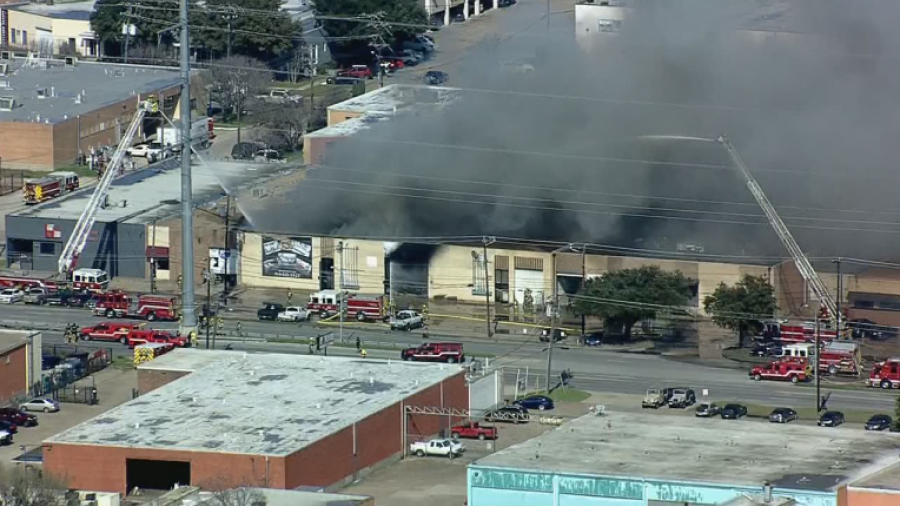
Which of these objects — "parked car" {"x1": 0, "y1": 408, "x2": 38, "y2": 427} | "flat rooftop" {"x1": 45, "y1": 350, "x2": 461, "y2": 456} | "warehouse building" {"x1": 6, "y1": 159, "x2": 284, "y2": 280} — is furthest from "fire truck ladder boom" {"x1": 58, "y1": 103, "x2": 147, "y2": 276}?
"parked car" {"x1": 0, "y1": 408, "x2": 38, "y2": 427}

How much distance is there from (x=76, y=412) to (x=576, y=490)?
26.7 feet

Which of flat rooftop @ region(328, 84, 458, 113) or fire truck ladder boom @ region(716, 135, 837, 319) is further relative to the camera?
flat rooftop @ region(328, 84, 458, 113)

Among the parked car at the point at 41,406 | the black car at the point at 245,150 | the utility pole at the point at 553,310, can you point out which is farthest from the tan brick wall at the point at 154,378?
the black car at the point at 245,150

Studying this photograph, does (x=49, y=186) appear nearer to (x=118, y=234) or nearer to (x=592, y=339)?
(x=118, y=234)

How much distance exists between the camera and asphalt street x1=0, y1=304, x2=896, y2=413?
30.8 m

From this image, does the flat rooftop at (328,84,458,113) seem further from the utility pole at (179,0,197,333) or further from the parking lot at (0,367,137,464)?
the parking lot at (0,367,137,464)

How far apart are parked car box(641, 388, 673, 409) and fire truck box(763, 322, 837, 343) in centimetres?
317

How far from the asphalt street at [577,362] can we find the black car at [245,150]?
7.67 metres

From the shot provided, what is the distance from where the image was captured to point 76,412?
29453 mm

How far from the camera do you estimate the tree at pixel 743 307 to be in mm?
33188

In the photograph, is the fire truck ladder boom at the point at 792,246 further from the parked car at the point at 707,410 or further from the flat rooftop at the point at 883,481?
the flat rooftop at the point at 883,481

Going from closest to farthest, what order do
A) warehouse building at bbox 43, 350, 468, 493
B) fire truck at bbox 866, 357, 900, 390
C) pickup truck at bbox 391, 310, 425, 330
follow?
warehouse building at bbox 43, 350, 468, 493 < fire truck at bbox 866, 357, 900, 390 < pickup truck at bbox 391, 310, 425, 330

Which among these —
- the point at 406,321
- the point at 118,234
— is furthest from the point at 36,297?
the point at 406,321

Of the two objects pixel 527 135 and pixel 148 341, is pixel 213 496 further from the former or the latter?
pixel 527 135
